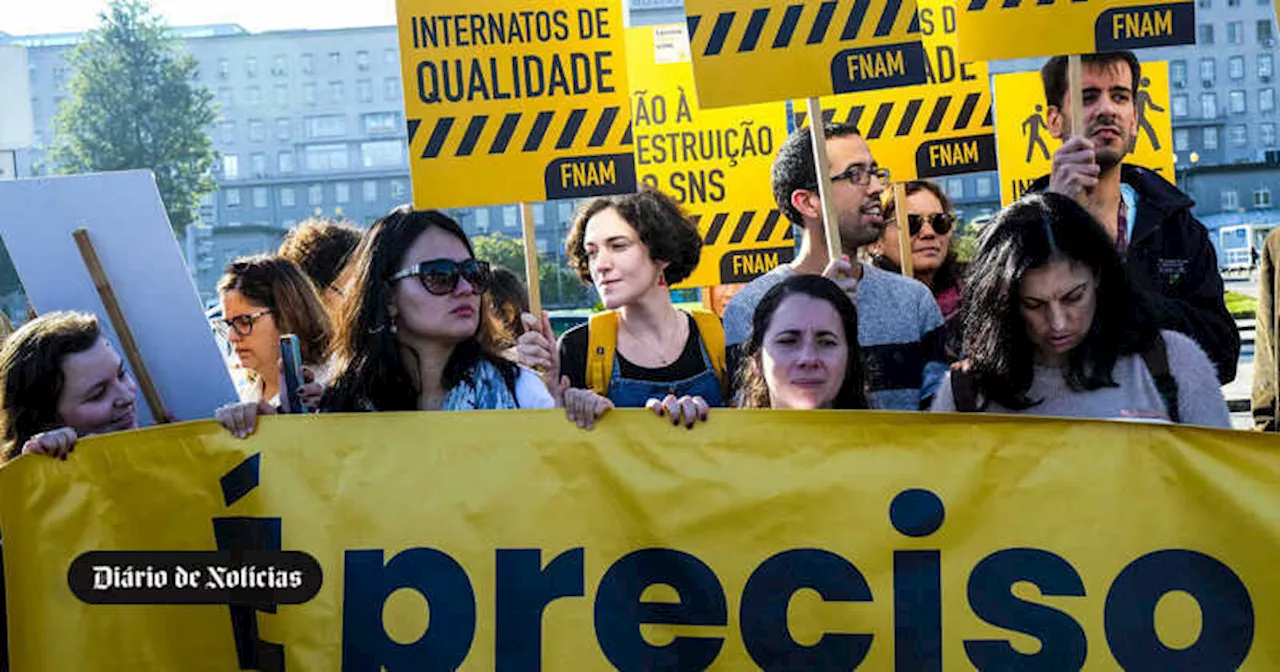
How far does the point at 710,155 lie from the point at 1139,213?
129 inches

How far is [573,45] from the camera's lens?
15.8 ft

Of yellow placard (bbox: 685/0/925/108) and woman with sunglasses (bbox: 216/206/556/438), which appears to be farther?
yellow placard (bbox: 685/0/925/108)

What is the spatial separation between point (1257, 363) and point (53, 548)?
344cm

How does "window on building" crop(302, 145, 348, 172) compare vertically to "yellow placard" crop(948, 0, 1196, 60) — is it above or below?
above

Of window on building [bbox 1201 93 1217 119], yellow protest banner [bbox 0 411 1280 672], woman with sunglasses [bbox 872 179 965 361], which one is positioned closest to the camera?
yellow protest banner [bbox 0 411 1280 672]

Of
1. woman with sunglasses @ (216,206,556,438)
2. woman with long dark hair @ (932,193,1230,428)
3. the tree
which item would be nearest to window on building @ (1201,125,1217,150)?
the tree

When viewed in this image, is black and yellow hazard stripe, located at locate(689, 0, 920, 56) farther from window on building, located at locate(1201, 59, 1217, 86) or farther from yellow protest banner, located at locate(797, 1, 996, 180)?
window on building, located at locate(1201, 59, 1217, 86)

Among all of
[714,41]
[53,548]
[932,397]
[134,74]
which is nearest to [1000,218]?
[932,397]

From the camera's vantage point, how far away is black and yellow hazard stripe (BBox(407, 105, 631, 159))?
4.72m

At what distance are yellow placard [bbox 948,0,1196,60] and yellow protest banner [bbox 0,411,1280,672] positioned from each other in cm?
156

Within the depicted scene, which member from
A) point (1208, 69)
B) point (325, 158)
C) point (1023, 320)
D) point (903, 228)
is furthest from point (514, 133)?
point (325, 158)

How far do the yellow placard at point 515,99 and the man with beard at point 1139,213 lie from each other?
132cm

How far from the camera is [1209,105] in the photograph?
89938 millimetres

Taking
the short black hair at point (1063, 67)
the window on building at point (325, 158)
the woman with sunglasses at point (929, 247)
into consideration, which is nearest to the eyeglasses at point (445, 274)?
the short black hair at point (1063, 67)
